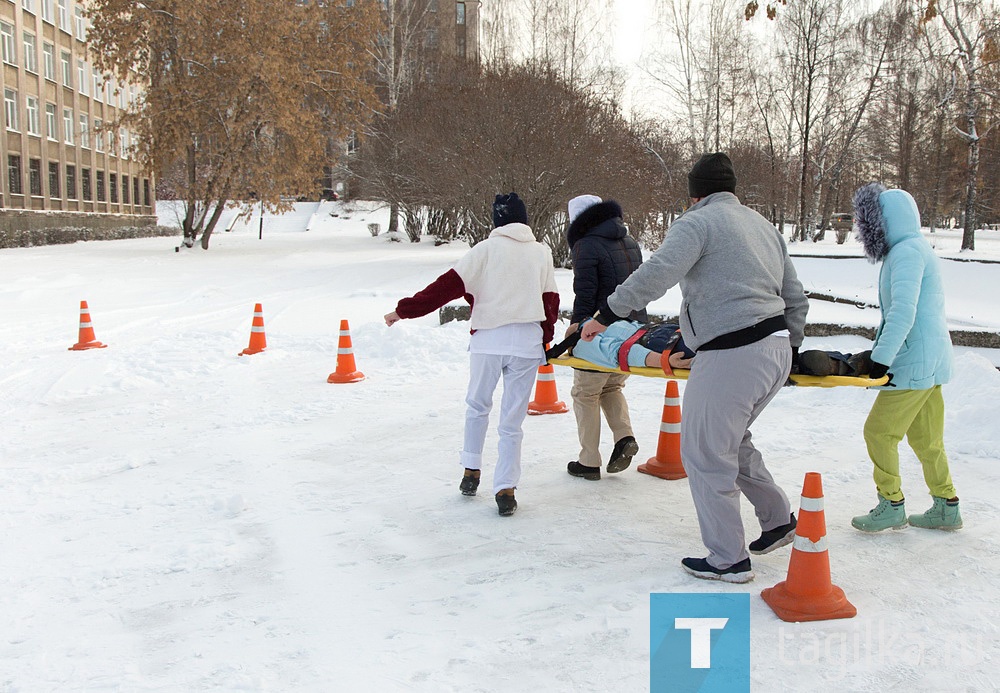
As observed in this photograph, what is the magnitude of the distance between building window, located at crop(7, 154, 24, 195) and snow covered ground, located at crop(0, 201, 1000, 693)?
32.8 metres

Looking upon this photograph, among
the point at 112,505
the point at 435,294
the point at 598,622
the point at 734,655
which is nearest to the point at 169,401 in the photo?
the point at 112,505

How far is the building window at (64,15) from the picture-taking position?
4223 centimetres

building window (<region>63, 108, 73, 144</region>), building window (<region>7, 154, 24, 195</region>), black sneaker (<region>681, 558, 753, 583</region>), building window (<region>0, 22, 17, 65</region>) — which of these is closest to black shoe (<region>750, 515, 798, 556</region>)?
black sneaker (<region>681, 558, 753, 583</region>)

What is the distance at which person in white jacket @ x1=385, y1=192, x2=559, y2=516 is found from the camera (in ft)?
17.2

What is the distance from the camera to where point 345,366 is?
916cm

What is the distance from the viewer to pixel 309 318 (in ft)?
45.5

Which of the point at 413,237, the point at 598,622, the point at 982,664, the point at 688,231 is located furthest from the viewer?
the point at 413,237

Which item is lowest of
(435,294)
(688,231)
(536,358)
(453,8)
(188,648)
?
(188,648)

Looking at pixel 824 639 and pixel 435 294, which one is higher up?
pixel 435 294

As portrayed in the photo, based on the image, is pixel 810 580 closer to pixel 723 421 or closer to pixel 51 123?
pixel 723 421

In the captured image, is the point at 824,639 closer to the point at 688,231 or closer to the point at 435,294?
the point at 688,231

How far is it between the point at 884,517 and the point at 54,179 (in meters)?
45.4

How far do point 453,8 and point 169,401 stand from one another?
40928 mm

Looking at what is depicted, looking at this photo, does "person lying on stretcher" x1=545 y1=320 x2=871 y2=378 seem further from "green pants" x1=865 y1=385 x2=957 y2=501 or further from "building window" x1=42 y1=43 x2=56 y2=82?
"building window" x1=42 y1=43 x2=56 y2=82
